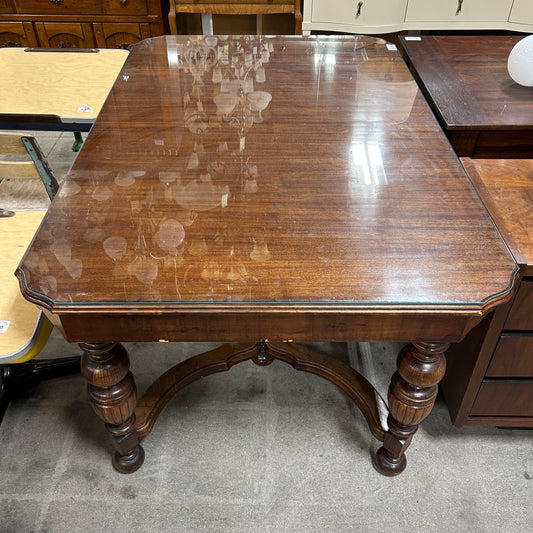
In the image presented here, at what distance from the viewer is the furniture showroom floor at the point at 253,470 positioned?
128cm

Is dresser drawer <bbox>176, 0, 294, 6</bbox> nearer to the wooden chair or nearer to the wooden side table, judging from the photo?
the wooden side table

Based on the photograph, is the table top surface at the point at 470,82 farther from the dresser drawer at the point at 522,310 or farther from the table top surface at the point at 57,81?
the table top surface at the point at 57,81

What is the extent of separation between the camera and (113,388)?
114 cm

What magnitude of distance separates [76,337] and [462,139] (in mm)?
1128

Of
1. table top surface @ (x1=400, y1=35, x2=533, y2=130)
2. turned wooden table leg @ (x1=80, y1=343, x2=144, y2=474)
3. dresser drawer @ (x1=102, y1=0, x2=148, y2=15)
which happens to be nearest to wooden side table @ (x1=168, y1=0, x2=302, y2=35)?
dresser drawer @ (x1=102, y1=0, x2=148, y2=15)

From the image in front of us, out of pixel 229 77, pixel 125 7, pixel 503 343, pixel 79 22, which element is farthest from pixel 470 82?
pixel 79 22

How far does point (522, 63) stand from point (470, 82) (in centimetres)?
15

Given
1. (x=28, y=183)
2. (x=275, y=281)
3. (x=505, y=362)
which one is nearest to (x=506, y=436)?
(x=505, y=362)

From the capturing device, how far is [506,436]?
1456 mm

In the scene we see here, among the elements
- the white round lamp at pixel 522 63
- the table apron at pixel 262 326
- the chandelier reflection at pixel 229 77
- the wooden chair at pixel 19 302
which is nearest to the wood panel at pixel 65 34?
the chandelier reflection at pixel 229 77

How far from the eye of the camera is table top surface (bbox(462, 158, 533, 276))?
1056 mm

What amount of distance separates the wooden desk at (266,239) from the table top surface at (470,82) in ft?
0.35

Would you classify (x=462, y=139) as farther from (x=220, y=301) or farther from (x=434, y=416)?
(x=220, y=301)

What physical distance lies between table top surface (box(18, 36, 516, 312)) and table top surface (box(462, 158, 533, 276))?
97mm
